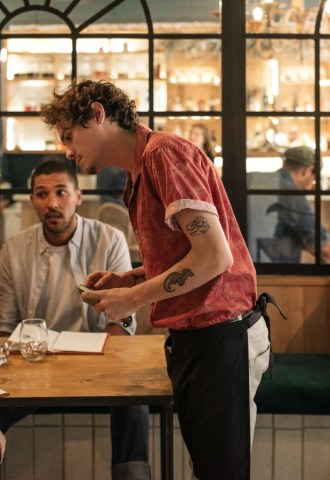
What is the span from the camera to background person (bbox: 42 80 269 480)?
165 centimetres

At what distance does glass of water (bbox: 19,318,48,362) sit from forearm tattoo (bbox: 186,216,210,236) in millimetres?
678

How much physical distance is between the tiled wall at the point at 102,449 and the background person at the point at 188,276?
1080 millimetres

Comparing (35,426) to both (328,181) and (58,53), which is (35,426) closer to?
(328,181)

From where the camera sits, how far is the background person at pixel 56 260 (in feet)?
9.23

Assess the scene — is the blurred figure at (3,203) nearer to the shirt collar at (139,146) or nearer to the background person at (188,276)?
the background person at (188,276)

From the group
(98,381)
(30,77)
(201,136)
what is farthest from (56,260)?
(30,77)

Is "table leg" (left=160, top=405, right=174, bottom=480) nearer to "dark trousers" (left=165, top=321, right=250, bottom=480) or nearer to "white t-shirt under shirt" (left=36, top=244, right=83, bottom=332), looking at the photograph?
"dark trousers" (left=165, top=321, right=250, bottom=480)

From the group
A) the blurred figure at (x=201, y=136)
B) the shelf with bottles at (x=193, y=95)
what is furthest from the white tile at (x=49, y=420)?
the shelf with bottles at (x=193, y=95)

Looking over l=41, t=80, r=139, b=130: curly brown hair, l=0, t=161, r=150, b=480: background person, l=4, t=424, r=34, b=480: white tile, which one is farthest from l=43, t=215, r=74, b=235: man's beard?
l=41, t=80, r=139, b=130: curly brown hair

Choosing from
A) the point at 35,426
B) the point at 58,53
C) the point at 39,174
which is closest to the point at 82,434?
the point at 35,426

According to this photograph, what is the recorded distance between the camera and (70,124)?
1864mm

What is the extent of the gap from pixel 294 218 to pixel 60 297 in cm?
155

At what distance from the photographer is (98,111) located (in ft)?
6.03

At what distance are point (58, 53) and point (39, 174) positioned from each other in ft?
6.03
